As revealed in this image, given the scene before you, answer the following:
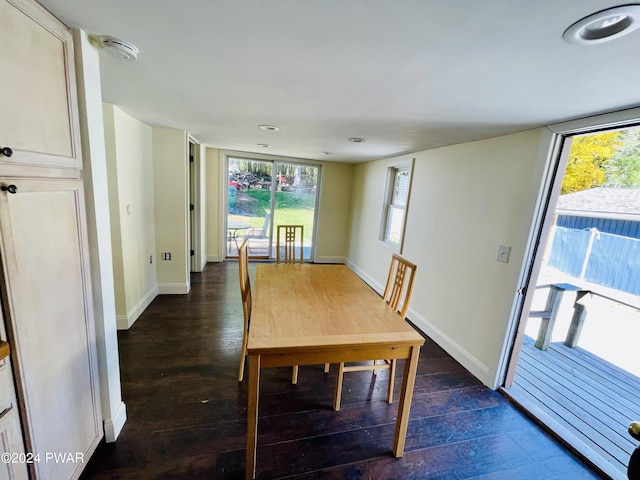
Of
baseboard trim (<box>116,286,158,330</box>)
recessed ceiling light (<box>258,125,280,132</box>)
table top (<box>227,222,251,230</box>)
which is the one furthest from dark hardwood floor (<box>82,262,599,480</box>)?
table top (<box>227,222,251,230</box>)

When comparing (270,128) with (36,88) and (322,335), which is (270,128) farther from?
(322,335)

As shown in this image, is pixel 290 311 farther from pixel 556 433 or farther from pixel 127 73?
pixel 556 433

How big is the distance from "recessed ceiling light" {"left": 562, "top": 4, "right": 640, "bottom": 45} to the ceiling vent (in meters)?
1.68

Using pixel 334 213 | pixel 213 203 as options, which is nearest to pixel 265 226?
pixel 213 203

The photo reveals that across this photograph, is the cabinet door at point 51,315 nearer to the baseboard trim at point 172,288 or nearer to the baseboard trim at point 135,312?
the baseboard trim at point 135,312

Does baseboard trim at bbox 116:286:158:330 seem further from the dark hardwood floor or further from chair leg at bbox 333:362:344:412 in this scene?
chair leg at bbox 333:362:344:412

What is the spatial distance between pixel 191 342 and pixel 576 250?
513 centimetres

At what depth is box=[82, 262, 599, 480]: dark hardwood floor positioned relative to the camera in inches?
55.5

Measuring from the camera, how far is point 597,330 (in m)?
3.11

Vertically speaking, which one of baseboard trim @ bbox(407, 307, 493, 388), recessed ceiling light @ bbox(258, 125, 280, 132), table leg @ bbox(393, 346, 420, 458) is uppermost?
recessed ceiling light @ bbox(258, 125, 280, 132)

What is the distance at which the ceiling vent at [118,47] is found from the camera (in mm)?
1111

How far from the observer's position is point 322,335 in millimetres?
1376

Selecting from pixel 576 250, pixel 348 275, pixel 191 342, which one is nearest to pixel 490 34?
→ pixel 348 275

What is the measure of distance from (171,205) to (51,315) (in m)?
2.44
